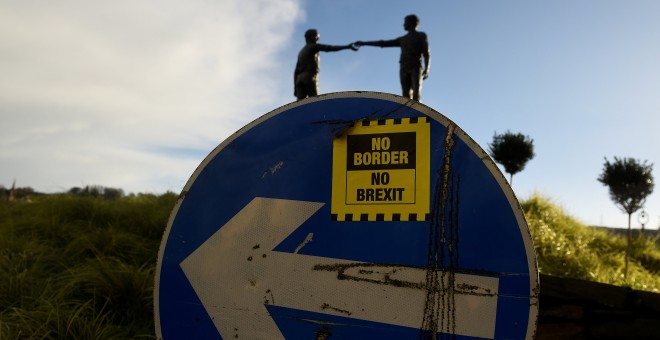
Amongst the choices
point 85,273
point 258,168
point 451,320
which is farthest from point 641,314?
point 85,273

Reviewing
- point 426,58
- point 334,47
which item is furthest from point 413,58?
point 334,47

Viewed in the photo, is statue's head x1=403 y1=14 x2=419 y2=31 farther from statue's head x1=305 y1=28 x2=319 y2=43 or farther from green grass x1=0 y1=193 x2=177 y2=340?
green grass x1=0 y1=193 x2=177 y2=340

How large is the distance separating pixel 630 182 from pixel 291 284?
1089cm

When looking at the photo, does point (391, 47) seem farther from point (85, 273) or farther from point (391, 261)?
point (391, 261)

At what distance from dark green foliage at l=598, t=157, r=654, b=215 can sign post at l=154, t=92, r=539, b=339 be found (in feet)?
34.8

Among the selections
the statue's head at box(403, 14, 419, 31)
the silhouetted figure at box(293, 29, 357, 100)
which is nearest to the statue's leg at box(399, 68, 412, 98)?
the statue's head at box(403, 14, 419, 31)

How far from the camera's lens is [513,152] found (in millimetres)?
10711

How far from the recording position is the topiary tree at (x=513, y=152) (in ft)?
35.1

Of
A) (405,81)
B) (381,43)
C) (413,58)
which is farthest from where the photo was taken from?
(381,43)

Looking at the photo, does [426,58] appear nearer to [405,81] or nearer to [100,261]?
[405,81]

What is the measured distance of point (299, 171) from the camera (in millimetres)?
1212

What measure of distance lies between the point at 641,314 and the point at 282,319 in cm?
352

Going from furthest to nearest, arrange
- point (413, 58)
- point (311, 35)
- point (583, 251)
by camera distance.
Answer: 1. point (583, 251)
2. point (311, 35)
3. point (413, 58)

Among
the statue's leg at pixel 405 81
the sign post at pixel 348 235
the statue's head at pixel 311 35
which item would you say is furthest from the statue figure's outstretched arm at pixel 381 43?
the sign post at pixel 348 235
